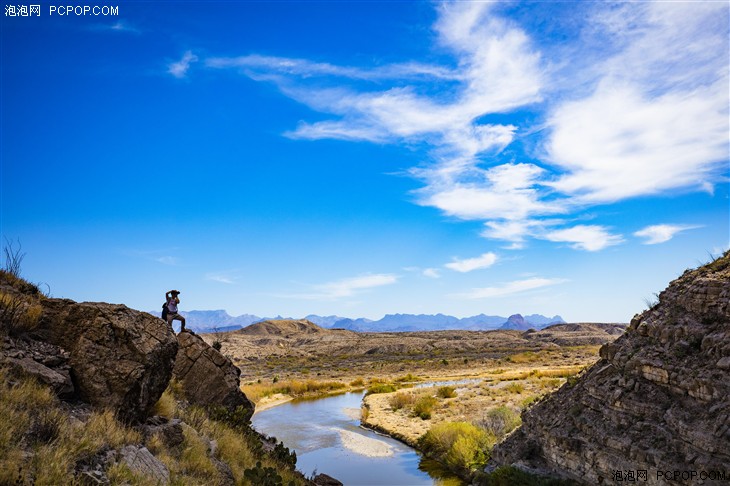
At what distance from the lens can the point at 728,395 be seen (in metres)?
9.62

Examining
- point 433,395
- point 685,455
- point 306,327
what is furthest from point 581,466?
point 306,327

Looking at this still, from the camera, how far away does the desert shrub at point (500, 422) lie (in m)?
21.2

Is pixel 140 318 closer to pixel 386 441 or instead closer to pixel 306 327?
pixel 386 441

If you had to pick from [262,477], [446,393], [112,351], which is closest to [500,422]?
[446,393]

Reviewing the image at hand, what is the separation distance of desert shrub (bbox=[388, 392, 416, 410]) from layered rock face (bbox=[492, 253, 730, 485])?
62.2 feet

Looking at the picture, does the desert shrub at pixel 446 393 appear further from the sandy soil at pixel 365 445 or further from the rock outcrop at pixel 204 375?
the rock outcrop at pixel 204 375

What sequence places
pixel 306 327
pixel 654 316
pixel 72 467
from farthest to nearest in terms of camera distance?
pixel 306 327
pixel 654 316
pixel 72 467

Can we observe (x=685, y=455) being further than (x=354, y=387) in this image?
No

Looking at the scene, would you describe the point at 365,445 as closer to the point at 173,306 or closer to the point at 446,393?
the point at 446,393

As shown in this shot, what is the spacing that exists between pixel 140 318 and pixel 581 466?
11914 millimetres

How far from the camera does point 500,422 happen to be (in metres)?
22.1

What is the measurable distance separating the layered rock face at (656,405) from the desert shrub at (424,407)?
14832mm

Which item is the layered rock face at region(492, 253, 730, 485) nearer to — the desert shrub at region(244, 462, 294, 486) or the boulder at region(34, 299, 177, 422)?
the desert shrub at region(244, 462, 294, 486)

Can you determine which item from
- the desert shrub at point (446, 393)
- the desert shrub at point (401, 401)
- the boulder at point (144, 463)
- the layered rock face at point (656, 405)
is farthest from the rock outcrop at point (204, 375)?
the desert shrub at point (446, 393)
